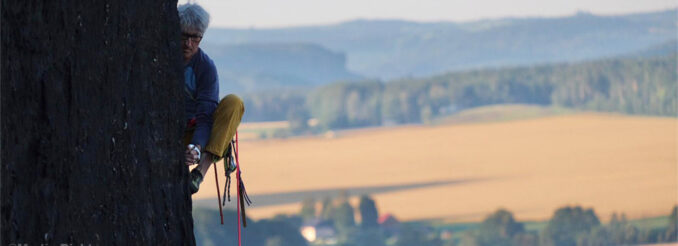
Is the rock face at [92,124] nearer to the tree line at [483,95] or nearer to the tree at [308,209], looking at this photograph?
the tree at [308,209]

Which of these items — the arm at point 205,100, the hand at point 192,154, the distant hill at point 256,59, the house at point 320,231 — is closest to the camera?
the hand at point 192,154

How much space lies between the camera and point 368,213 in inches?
6245

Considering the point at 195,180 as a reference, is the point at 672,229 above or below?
below

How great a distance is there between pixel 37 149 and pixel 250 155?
509 feet

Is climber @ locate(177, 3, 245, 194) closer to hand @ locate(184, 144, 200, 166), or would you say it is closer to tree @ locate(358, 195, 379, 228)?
hand @ locate(184, 144, 200, 166)

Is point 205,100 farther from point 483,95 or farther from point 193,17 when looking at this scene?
point 483,95

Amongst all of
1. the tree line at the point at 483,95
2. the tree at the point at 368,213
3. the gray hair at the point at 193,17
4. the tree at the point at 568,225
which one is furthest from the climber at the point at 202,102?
the tree line at the point at 483,95

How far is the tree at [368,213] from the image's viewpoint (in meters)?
158

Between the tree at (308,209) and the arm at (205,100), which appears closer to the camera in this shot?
the arm at (205,100)

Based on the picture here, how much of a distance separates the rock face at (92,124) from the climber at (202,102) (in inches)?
20.5

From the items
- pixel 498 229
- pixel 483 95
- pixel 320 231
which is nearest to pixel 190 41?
pixel 498 229

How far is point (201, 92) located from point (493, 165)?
168 metres

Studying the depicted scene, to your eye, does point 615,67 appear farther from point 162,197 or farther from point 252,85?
point 162,197

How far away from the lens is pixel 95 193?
5363 millimetres
